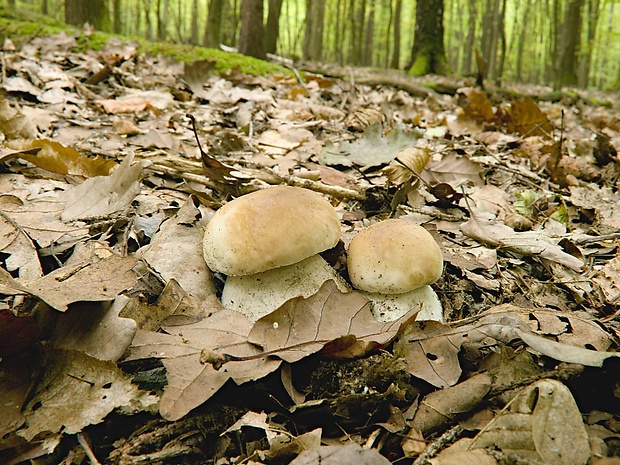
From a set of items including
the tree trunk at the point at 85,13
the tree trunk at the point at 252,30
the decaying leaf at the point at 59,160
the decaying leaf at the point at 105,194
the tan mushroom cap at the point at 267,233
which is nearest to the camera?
the tan mushroom cap at the point at 267,233

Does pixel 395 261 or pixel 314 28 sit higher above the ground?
pixel 314 28

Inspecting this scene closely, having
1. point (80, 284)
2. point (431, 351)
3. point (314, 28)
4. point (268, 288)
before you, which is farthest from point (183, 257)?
point (314, 28)

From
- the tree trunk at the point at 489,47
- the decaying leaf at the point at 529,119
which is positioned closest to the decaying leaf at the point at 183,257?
the decaying leaf at the point at 529,119

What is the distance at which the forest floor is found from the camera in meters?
1.29

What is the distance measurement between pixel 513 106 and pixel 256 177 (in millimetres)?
3870

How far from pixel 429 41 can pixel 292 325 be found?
13.5 metres

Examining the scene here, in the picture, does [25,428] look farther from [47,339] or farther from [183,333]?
[183,333]

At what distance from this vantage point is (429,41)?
1308 centimetres

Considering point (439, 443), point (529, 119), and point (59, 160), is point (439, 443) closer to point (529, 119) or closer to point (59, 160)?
point (59, 160)

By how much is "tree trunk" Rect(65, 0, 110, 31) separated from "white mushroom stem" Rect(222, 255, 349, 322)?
10325 millimetres

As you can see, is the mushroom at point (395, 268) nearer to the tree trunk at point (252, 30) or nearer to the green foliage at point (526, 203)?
the green foliage at point (526, 203)

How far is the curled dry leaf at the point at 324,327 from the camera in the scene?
154 cm

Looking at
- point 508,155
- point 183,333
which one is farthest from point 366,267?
point 508,155

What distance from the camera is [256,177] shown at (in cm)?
293
